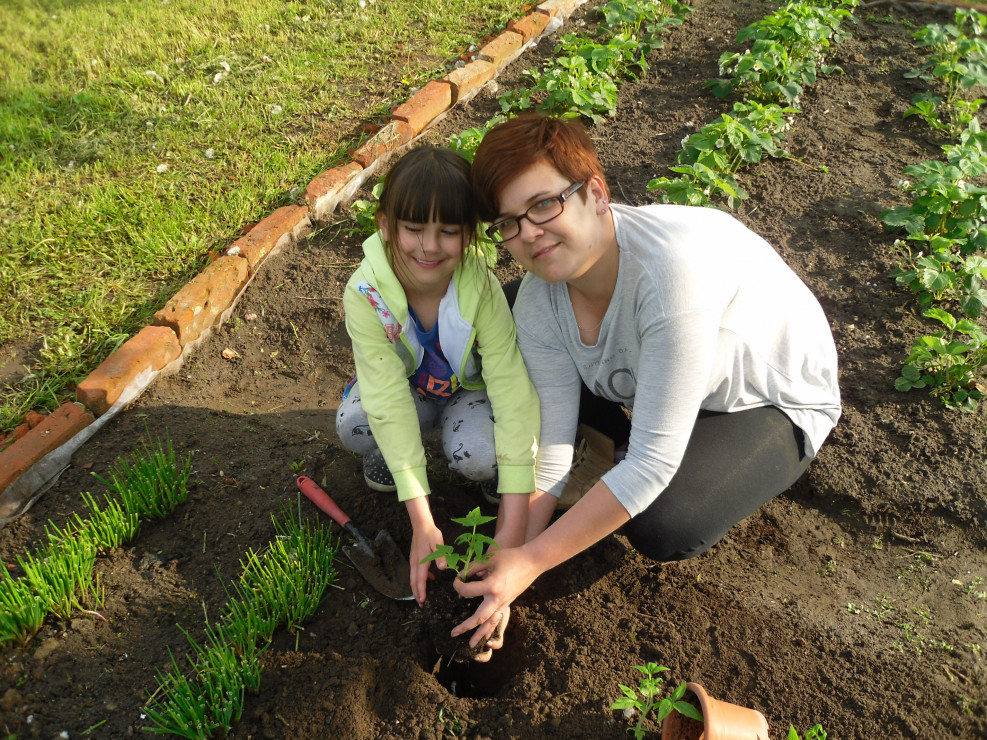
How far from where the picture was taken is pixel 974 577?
A: 2.42 metres

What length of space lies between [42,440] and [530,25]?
3833mm

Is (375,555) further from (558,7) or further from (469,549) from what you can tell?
(558,7)

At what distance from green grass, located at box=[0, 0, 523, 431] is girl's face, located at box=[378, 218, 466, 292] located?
60.7 inches

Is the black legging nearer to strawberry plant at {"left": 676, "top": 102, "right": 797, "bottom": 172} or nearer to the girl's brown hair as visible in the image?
the girl's brown hair

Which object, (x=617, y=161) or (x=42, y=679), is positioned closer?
(x=42, y=679)

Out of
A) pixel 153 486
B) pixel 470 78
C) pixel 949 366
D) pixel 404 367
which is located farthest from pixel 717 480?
pixel 470 78

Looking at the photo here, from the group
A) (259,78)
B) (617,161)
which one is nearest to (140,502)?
(617,161)

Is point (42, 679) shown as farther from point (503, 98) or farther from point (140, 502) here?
point (503, 98)

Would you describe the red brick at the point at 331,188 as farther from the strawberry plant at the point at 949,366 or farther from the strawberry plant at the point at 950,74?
the strawberry plant at the point at 950,74

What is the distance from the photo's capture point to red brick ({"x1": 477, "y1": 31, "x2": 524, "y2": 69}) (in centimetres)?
473

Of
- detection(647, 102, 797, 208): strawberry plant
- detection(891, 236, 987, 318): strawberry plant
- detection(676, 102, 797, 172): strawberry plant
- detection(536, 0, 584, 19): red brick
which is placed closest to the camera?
detection(891, 236, 987, 318): strawberry plant

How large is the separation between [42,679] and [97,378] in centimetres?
115

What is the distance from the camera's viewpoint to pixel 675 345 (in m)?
1.84

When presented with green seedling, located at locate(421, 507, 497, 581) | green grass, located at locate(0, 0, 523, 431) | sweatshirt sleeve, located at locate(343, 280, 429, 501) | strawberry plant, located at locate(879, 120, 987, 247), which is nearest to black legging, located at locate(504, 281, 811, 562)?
green seedling, located at locate(421, 507, 497, 581)
